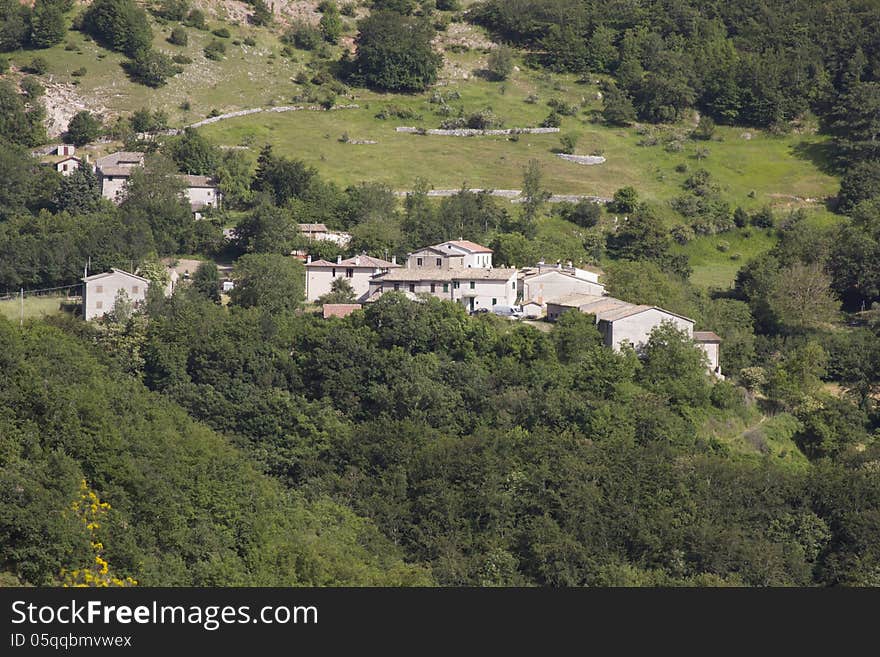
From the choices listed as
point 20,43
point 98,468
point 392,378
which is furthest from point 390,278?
point 20,43

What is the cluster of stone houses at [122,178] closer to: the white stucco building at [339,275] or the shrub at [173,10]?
the white stucco building at [339,275]

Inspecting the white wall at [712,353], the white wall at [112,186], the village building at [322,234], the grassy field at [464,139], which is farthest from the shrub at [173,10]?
the white wall at [712,353]

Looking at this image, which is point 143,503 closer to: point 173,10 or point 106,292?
point 106,292

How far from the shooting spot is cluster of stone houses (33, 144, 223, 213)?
79.0 meters

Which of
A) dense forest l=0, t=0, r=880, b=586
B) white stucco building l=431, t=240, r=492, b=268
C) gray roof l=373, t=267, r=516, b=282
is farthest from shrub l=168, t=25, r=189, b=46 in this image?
gray roof l=373, t=267, r=516, b=282

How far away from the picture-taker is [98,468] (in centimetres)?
4259

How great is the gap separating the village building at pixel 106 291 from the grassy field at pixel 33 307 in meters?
1.52

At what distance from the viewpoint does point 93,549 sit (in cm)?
3694

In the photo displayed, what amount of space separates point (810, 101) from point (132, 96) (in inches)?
1840

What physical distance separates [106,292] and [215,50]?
46.1 m

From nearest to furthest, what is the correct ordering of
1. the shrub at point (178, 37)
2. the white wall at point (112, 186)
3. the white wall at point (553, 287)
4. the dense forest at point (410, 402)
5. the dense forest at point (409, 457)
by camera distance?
the dense forest at point (409, 457) → the dense forest at point (410, 402) → the white wall at point (553, 287) → the white wall at point (112, 186) → the shrub at point (178, 37)

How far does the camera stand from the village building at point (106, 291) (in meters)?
62.7

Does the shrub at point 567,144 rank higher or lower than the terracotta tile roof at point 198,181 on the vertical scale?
lower

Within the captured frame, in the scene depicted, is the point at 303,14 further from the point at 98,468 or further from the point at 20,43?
the point at 98,468
